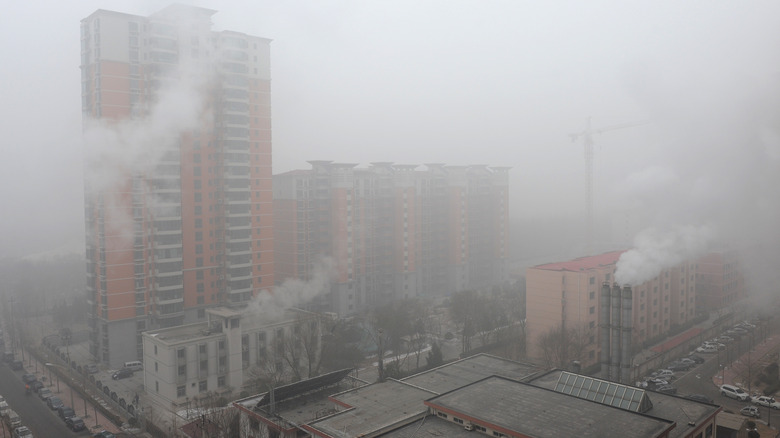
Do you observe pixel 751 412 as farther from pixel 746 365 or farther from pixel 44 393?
pixel 44 393

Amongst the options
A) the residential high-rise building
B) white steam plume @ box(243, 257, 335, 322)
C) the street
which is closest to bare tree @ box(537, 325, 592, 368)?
white steam plume @ box(243, 257, 335, 322)

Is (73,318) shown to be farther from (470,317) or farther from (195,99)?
(470,317)

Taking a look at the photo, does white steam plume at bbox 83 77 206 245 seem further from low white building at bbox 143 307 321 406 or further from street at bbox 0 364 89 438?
street at bbox 0 364 89 438

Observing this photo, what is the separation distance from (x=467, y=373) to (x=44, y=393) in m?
8.67

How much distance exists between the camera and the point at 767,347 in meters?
13.3

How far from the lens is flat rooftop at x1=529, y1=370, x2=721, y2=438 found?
6.88 m

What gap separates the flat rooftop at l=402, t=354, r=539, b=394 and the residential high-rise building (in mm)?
6739

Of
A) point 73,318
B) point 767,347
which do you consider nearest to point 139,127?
point 73,318

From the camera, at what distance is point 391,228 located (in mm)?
20328

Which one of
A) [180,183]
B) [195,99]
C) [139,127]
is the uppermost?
[195,99]

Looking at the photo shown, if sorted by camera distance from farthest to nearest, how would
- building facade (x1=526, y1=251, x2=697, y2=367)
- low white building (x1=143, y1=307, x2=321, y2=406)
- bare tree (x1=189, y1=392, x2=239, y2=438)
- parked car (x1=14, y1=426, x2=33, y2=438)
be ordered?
1. building facade (x1=526, y1=251, x2=697, y2=367)
2. low white building (x1=143, y1=307, x2=321, y2=406)
3. parked car (x1=14, y1=426, x2=33, y2=438)
4. bare tree (x1=189, y1=392, x2=239, y2=438)

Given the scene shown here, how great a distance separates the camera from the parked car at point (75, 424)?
9.35 meters

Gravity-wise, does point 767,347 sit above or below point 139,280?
below

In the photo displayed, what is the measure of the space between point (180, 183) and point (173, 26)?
393 centimetres
